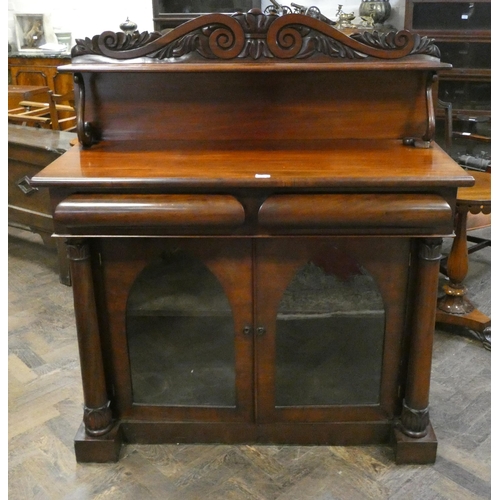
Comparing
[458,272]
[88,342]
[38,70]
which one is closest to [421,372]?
[458,272]

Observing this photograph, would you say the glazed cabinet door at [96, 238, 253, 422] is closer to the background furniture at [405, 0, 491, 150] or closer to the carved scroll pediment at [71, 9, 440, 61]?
the carved scroll pediment at [71, 9, 440, 61]

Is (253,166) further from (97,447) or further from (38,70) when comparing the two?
(38,70)

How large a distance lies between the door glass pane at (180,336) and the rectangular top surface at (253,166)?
26 cm

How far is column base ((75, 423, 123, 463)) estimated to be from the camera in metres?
1.70

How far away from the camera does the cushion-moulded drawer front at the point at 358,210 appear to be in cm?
138

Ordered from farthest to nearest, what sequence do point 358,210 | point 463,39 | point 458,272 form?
point 463,39 < point 458,272 < point 358,210

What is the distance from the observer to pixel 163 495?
162cm

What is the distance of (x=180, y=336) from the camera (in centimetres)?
165

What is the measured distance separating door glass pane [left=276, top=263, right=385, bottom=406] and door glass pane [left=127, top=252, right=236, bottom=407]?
0.58ft

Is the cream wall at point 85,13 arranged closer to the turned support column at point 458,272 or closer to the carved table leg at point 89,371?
the turned support column at point 458,272

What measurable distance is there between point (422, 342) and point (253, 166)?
27.6 inches

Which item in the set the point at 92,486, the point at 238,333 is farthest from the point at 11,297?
the point at 238,333

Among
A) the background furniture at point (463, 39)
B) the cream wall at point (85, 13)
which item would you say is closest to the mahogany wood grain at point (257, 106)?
the background furniture at point (463, 39)

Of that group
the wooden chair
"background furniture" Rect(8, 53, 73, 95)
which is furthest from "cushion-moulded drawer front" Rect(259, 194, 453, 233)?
"background furniture" Rect(8, 53, 73, 95)
